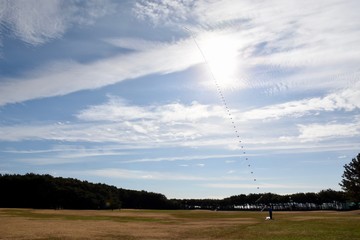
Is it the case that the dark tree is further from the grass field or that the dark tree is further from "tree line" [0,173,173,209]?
→ "tree line" [0,173,173,209]

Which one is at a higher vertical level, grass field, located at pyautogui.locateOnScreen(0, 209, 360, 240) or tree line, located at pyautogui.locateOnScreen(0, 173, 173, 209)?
tree line, located at pyautogui.locateOnScreen(0, 173, 173, 209)

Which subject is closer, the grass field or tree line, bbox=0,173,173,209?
the grass field

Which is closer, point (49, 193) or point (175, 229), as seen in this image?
point (175, 229)

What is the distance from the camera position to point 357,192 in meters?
104

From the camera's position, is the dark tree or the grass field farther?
the dark tree

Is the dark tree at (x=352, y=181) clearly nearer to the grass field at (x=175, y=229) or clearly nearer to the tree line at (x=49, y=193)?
Answer: the grass field at (x=175, y=229)

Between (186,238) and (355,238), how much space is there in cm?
1259

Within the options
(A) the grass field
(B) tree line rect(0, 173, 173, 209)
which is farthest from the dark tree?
(B) tree line rect(0, 173, 173, 209)

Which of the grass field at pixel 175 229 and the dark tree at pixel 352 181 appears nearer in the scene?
the grass field at pixel 175 229

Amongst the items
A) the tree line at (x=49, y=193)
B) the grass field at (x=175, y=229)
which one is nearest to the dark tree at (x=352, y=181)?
the grass field at (x=175, y=229)

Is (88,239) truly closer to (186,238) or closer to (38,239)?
(38,239)

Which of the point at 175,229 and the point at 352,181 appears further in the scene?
the point at 352,181

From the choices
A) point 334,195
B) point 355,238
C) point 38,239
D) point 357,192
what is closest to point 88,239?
point 38,239

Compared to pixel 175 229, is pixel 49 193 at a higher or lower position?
higher
